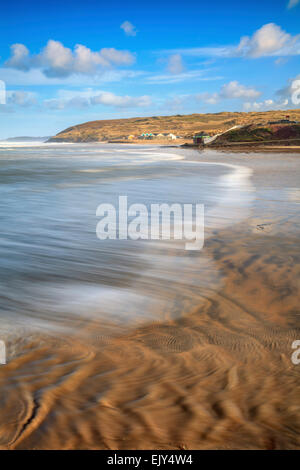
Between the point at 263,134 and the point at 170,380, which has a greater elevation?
the point at 263,134

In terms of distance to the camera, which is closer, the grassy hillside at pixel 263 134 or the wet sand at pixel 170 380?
the wet sand at pixel 170 380

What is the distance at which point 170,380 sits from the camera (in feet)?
8.19

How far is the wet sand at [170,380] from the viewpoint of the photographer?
201 cm

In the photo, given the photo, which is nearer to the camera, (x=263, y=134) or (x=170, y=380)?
(x=170, y=380)

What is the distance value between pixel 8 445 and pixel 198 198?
31.0 feet

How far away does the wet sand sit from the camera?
2010 millimetres

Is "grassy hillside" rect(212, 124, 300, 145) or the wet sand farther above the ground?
"grassy hillside" rect(212, 124, 300, 145)

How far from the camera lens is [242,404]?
2.24 metres

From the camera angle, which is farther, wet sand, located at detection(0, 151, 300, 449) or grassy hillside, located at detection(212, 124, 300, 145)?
grassy hillside, located at detection(212, 124, 300, 145)

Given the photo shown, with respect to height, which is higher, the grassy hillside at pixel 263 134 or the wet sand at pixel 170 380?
the grassy hillside at pixel 263 134
